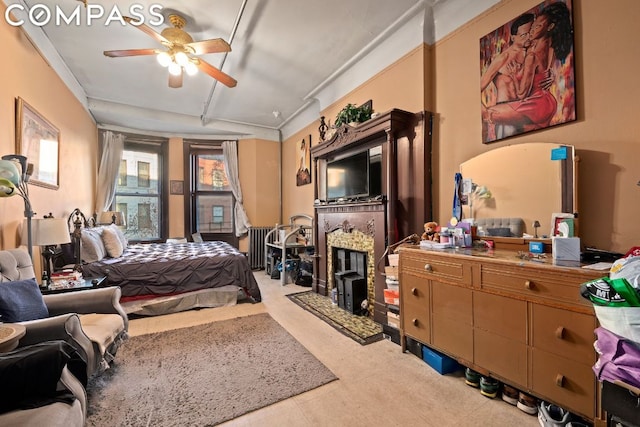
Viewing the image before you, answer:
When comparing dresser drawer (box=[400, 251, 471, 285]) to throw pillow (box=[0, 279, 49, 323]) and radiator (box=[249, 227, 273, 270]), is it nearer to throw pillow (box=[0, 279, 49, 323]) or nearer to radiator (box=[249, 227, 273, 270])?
throw pillow (box=[0, 279, 49, 323])

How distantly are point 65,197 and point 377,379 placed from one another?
4291 mm

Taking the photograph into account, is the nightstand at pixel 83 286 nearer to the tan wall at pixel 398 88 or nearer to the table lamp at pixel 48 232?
the table lamp at pixel 48 232

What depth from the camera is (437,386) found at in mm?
1867

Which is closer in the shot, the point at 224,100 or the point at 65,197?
the point at 65,197

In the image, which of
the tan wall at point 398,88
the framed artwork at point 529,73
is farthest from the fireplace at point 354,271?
the framed artwork at point 529,73

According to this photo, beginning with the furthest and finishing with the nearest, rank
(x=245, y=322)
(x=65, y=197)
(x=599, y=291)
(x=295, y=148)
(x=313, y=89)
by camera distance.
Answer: (x=295, y=148) → (x=313, y=89) → (x=65, y=197) → (x=245, y=322) → (x=599, y=291)

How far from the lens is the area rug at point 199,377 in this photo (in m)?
1.62

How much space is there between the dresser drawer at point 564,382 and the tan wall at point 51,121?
387cm

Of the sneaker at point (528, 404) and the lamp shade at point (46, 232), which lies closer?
the sneaker at point (528, 404)

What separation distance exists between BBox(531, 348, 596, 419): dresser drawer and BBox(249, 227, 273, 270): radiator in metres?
4.94

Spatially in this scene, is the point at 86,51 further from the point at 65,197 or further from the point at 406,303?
the point at 406,303

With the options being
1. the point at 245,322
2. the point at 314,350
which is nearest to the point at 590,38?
the point at 314,350

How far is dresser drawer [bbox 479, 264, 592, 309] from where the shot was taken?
1402 millimetres

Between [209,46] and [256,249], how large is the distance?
403 centimetres
